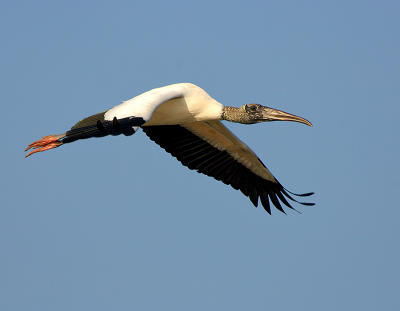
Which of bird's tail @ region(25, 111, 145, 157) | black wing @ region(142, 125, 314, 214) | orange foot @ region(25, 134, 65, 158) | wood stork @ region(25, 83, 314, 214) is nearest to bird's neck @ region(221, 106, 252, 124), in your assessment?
wood stork @ region(25, 83, 314, 214)

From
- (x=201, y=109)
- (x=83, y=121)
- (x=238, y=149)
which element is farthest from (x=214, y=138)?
(x=83, y=121)

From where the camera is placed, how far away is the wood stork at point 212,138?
1185cm

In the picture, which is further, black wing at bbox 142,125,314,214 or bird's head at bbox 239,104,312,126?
black wing at bbox 142,125,314,214

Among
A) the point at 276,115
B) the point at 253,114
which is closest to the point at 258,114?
the point at 253,114

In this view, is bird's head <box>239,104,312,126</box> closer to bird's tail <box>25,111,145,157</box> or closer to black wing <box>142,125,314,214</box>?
black wing <box>142,125,314,214</box>

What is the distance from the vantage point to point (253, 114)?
1243 centimetres

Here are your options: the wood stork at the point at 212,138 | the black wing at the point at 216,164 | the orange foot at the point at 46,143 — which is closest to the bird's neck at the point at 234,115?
the wood stork at the point at 212,138

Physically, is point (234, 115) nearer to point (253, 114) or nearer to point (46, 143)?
point (253, 114)

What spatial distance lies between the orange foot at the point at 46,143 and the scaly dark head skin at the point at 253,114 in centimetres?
269

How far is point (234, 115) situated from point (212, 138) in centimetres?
A: 112

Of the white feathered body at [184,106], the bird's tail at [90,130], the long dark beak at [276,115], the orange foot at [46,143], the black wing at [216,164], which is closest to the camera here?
the bird's tail at [90,130]

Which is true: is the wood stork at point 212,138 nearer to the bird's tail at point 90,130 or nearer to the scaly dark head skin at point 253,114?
the scaly dark head skin at point 253,114

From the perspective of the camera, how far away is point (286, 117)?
12.1 metres

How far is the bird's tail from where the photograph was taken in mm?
9203
